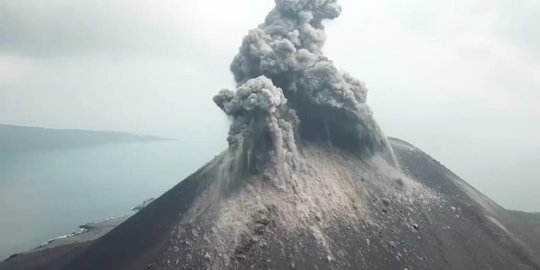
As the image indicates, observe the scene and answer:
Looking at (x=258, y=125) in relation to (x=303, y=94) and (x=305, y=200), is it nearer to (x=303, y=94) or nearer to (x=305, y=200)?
(x=305, y=200)

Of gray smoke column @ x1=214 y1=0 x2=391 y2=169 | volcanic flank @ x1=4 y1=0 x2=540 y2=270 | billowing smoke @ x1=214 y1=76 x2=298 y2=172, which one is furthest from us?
gray smoke column @ x1=214 y1=0 x2=391 y2=169

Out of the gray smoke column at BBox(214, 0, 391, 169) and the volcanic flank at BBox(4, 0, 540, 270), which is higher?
the gray smoke column at BBox(214, 0, 391, 169)

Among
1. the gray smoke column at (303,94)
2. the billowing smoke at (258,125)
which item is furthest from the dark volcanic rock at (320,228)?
the gray smoke column at (303,94)

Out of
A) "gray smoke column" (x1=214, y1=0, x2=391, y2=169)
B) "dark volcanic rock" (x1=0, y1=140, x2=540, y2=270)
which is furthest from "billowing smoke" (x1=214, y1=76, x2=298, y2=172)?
"dark volcanic rock" (x1=0, y1=140, x2=540, y2=270)

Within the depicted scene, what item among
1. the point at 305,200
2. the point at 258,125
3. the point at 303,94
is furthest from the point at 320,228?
the point at 303,94

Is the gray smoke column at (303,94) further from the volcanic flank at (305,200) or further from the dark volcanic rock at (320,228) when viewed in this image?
the dark volcanic rock at (320,228)

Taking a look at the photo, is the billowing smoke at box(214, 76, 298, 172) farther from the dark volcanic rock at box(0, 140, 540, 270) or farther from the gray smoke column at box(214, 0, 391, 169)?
the dark volcanic rock at box(0, 140, 540, 270)

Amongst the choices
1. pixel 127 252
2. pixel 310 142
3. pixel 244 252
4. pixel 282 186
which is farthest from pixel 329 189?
pixel 127 252

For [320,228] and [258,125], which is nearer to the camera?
[320,228]

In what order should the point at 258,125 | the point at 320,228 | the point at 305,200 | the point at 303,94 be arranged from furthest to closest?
1. the point at 303,94
2. the point at 258,125
3. the point at 305,200
4. the point at 320,228
